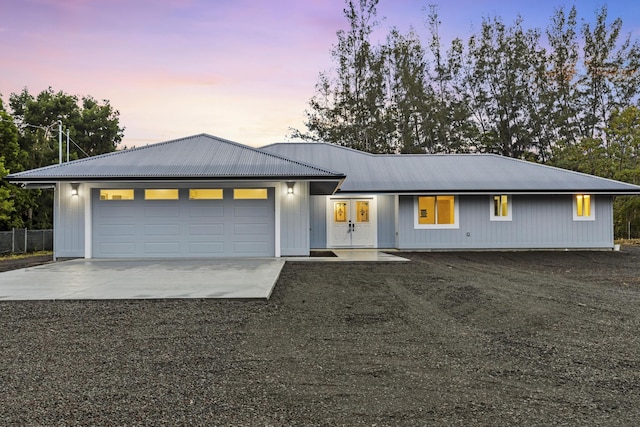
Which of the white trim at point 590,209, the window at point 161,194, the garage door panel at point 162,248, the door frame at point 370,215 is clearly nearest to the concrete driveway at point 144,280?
the garage door panel at point 162,248

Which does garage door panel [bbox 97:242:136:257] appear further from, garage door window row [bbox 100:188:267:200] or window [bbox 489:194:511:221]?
window [bbox 489:194:511:221]

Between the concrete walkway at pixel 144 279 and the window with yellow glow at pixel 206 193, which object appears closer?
the concrete walkway at pixel 144 279

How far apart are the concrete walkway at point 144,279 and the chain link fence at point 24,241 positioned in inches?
343

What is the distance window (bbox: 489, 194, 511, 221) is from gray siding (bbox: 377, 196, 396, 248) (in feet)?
11.7

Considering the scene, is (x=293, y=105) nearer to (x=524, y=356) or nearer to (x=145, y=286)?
(x=145, y=286)

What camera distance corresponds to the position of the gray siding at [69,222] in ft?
40.0

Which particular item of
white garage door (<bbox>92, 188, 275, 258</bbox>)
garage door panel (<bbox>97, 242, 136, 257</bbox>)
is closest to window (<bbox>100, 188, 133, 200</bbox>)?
white garage door (<bbox>92, 188, 275, 258</bbox>)

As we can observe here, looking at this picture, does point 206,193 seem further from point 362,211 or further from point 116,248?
point 362,211

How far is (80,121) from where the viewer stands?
29.9m

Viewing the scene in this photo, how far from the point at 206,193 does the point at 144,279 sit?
447 centimetres

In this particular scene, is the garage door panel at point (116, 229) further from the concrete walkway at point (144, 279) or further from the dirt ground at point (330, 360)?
the dirt ground at point (330, 360)

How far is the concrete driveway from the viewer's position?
6.76 m

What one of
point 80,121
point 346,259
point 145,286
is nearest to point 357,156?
point 346,259

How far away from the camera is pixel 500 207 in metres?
15.4
